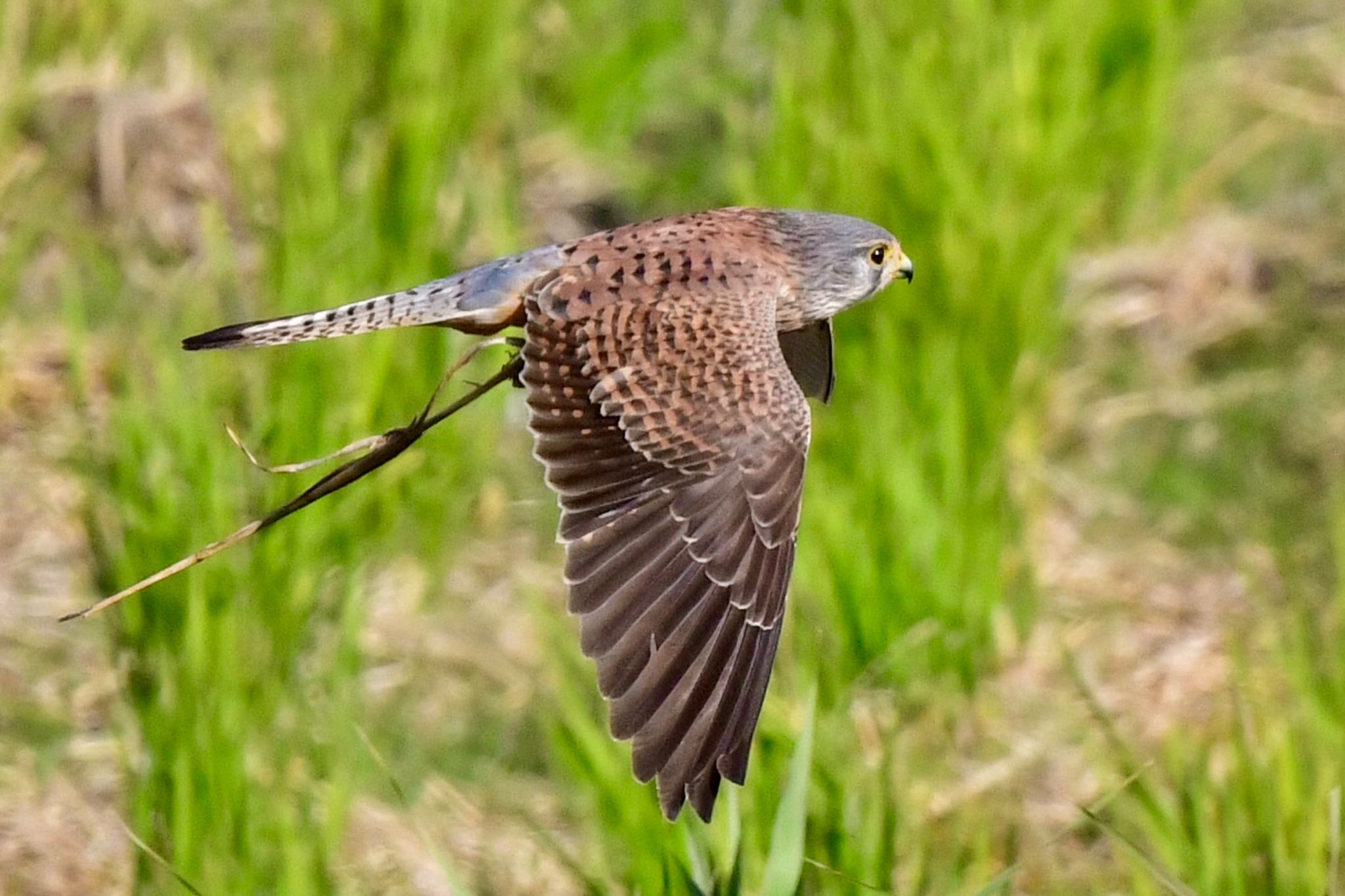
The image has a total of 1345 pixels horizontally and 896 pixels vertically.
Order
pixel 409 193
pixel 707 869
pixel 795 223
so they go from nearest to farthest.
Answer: pixel 707 869 < pixel 795 223 < pixel 409 193

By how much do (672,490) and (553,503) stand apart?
5.31 feet

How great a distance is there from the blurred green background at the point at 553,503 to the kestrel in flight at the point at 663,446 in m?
0.17

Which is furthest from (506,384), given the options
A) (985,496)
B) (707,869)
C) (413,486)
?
(707,869)

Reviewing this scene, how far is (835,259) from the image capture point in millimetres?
3521

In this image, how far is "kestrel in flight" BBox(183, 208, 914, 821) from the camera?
276cm

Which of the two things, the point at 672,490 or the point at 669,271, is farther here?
the point at 669,271

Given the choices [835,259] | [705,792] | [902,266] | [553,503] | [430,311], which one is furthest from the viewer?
[553,503]

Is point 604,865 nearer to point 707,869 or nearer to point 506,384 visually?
point 707,869

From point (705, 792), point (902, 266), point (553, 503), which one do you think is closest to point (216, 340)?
point (705, 792)

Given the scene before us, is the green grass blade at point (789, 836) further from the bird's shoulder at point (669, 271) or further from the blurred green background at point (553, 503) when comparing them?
the bird's shoulder at point (669, 271)

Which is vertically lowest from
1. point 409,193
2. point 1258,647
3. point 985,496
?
point 1258,647

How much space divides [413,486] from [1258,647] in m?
1.68

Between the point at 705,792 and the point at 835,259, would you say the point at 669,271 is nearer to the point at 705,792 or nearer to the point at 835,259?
the point at 835,259

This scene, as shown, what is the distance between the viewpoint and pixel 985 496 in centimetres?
412
